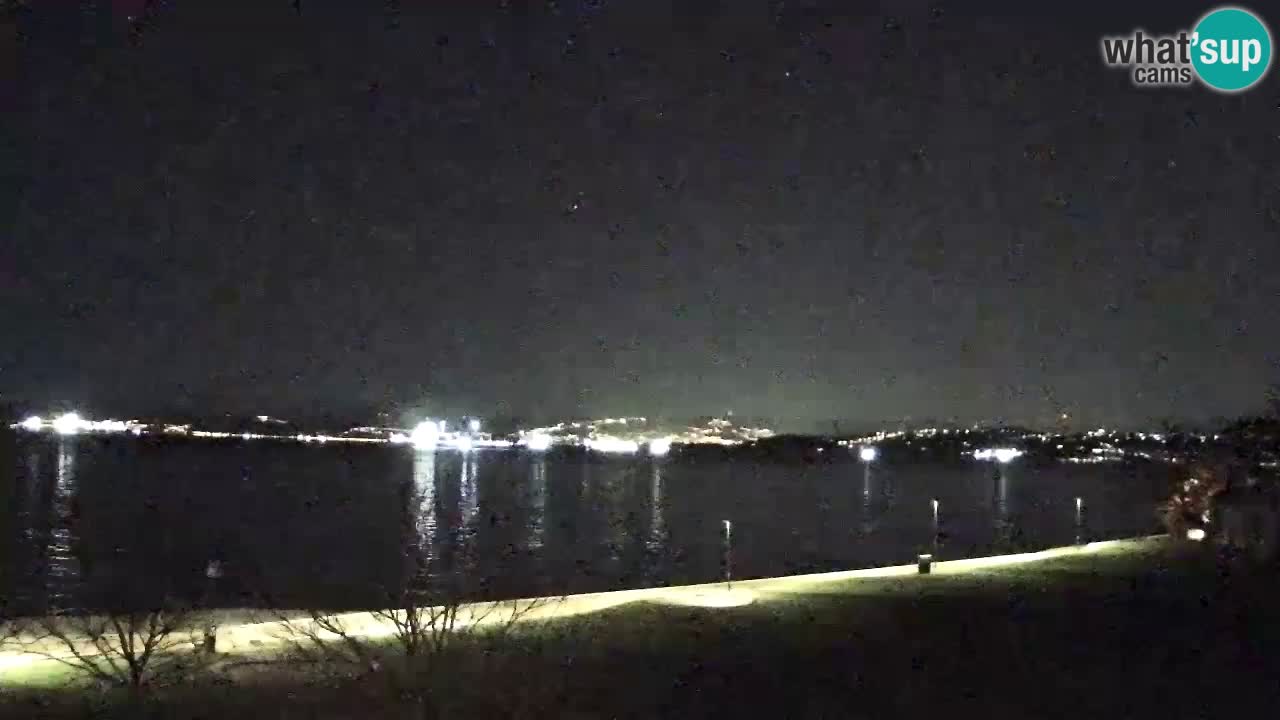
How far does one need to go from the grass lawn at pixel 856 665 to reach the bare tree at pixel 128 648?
0.87ft

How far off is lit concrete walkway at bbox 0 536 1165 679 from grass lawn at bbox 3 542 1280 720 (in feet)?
1.46

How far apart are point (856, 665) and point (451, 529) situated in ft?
125

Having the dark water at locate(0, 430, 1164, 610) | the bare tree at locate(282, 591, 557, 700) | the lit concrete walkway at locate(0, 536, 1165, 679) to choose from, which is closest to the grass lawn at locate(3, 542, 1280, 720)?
the bare tree at locate(282, 591, 557, 700)

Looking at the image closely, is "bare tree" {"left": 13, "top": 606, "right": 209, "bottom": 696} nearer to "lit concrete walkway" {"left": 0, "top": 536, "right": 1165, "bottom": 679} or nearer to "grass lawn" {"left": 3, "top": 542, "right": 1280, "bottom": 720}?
"lit concrete walkway" {"left": 0, "top": 536, "right": 1165, "bottom": 679}

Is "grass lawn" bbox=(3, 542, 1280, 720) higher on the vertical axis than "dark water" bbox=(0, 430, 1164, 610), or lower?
higher

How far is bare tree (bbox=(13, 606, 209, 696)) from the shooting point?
7.75 metres

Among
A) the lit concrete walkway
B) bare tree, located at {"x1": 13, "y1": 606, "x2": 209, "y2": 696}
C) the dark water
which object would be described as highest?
bare tree, located at {"x1": 13, "y1": 606, "x2": 209, "y2": 696}

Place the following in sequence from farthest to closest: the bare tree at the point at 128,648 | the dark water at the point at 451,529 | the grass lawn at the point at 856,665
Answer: the dark water at the point at 451,529 < the grass lawn at the point at 856,665 < the bare tree at the point at 128,648

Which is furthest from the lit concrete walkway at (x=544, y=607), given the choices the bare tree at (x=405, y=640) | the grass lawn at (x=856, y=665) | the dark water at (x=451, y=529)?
the dark water at (x=451, y=529)

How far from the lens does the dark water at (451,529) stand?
33.5 metres

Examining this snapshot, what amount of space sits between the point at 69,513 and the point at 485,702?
5397 cm

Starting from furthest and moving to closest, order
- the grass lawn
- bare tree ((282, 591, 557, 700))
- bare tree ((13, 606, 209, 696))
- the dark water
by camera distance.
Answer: the dark water < the grass lawn < bare tree ((13, 606, 209, 696)) < bare tree ((282, 591, 557, 700))

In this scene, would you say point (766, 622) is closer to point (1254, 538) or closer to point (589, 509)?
point (1254, 538)

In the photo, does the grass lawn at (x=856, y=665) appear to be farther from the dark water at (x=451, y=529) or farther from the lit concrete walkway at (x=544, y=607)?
the dark water at (x=451, y=529)
